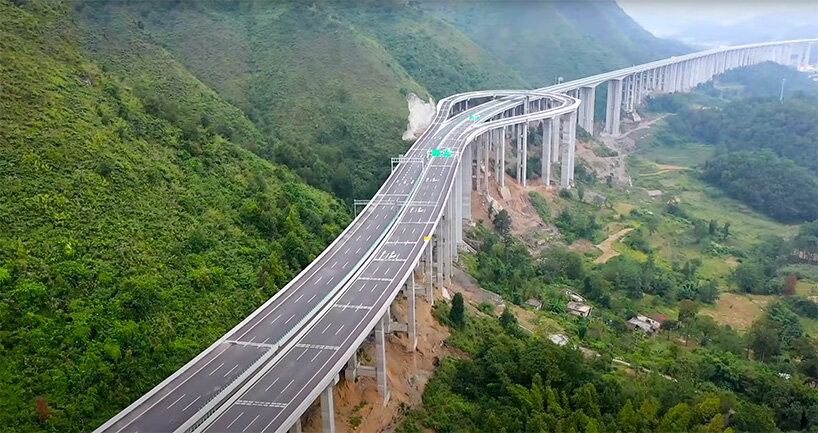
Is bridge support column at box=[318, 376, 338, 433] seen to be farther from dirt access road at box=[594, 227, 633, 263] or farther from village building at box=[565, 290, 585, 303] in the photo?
dirt access road at box=[594, 227, 633, 263]

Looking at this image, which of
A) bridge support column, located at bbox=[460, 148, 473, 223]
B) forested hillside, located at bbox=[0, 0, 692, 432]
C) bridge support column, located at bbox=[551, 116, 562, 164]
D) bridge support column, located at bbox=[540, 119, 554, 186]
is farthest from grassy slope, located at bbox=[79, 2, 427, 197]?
bridge support column, located at bbox=[551, 116, 562, 164]

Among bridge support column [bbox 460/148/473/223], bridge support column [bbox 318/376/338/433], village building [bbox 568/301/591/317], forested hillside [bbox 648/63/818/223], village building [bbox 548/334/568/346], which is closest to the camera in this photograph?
bridge support column [bbox 318/376/338/433]

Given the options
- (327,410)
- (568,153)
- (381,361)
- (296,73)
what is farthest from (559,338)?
(296,73)

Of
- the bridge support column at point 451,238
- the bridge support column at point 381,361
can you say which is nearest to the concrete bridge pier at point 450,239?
the bridge support column at point 451,238

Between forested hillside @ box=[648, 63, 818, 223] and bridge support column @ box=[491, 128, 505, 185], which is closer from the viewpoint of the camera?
bridge support column @ box=[491, 128, 505, 185]

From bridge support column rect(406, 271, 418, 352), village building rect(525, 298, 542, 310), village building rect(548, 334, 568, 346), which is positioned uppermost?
bridge support column rect(406, 271, 418, 352)

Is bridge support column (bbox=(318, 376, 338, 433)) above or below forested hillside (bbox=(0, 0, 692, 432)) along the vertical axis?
below

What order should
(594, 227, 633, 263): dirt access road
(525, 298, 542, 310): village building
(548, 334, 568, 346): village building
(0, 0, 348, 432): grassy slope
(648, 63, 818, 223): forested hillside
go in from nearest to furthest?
→ 1. (0, 0, 348, 432): grassy slope
2. (548, 334, 568, 346): village building
3. (525, 298, 542, 310): village building
4. (594, 227, 633, 263): dirt access road
5. (648, 63, 818, 223): forested hillside

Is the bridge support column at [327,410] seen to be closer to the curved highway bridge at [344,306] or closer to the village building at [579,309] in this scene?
the curved highway bridge at [344,306]
